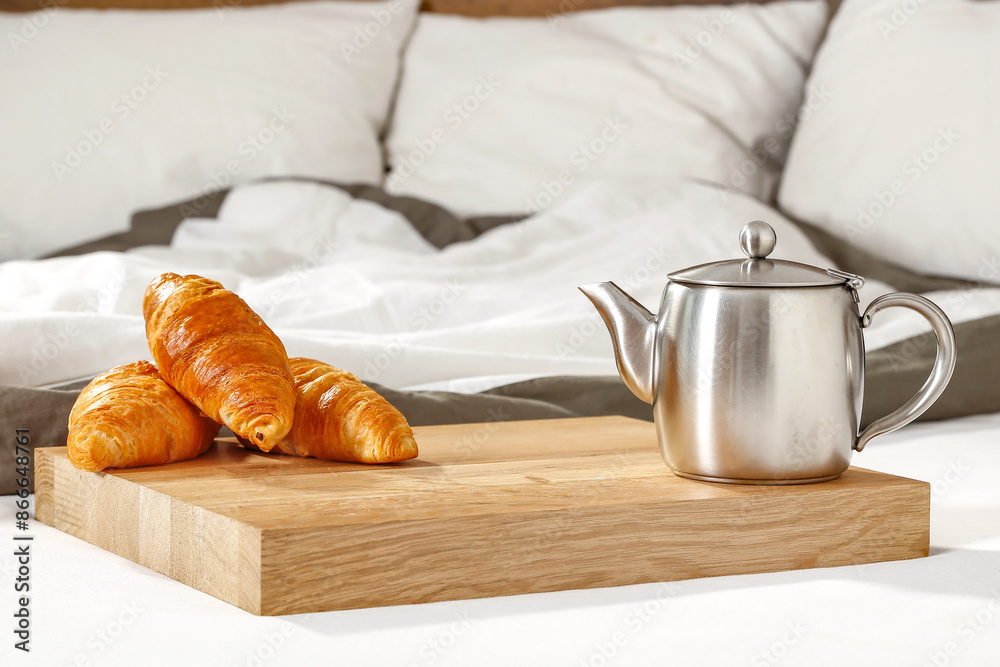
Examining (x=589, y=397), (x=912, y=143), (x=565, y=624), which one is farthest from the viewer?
(x=912, y=143)

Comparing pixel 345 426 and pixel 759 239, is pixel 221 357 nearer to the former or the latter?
pixel 345 426

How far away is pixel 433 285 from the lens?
57.0 inches

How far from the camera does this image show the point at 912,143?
1.91m

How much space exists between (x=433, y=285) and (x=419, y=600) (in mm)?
874

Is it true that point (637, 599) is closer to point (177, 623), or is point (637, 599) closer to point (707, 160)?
point (177, 623)

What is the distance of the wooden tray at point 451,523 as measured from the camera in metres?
0.59

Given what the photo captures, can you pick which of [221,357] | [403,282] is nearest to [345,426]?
[221,357]

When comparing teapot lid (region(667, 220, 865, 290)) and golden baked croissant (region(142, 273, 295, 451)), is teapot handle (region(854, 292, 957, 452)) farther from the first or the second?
golden baked croissant (region(142, 273, 295, 451))

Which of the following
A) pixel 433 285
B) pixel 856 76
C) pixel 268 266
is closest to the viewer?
pixel 433 285

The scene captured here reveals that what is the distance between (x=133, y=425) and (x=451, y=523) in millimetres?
255

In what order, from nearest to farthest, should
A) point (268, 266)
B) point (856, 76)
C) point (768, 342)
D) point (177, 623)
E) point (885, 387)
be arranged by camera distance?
point (177, 623), point (768, 342), point (885, 387), point (268, 266), point (856, 76)

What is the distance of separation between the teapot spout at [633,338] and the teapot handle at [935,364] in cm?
15

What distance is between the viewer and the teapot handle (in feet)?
2.35

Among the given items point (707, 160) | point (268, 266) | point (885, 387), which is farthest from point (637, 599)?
point (707, 160)
